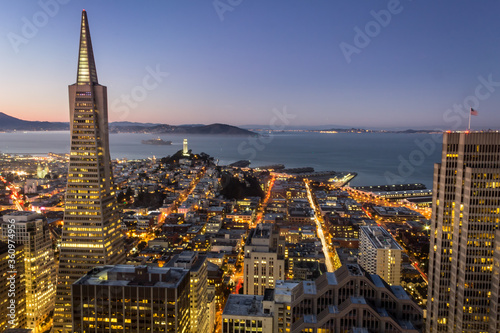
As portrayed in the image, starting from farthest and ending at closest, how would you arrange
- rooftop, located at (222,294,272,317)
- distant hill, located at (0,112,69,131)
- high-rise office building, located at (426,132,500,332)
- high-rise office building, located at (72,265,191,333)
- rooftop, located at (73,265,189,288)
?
distant hill, located at (0,112,69,131), rooftop, located at (222,294,272,317), high-rise office building, located at (426,132,500,332), rooftop, located at (73,265,189,288), high-rise office building, located at (72,265,191,333)

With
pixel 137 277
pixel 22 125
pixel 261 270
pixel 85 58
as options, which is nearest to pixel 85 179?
pixel 85 58

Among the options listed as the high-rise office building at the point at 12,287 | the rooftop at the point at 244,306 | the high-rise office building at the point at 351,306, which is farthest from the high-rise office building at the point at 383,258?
the high-rise office building at the point at 12,287

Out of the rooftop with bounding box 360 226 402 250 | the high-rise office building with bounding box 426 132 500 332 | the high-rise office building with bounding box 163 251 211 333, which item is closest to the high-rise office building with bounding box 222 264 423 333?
the high-rise office building with bounding box 426 132 500 332

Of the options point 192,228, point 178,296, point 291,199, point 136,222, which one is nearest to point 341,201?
point 291,199

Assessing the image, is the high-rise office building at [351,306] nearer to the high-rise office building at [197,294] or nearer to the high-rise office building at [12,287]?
the high-rise office building at [197,294]

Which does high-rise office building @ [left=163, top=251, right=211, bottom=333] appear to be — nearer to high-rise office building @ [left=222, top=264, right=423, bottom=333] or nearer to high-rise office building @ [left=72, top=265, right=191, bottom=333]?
high-rise office building @ [left=72, top=265, right=191, bottom=333]

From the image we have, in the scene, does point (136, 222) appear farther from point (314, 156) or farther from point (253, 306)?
point (314, 156)
